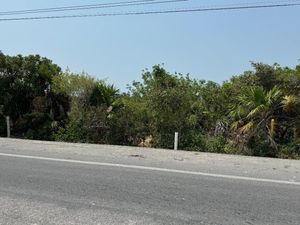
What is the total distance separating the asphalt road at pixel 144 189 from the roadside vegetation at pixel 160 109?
2896 millimetres

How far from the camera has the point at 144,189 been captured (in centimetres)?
773

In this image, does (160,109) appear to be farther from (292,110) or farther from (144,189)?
(144,189)

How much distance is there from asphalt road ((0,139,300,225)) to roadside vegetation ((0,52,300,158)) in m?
2.90

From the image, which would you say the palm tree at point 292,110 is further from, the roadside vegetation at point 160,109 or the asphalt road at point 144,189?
the asphalt road at point 144,189

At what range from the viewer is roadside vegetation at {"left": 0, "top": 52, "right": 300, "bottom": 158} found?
1449 cm

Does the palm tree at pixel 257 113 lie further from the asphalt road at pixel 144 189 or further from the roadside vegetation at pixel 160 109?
the asphalt road at pixel 144 189

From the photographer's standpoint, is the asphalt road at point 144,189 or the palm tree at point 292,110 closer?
the asphalt road at point 144,189

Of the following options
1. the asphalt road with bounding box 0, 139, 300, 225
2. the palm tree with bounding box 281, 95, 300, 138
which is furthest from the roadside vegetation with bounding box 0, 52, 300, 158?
the asphalt road with bounding box 0, 139, 300, 225

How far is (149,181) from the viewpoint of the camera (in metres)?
8.41

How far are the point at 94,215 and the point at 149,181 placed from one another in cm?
243

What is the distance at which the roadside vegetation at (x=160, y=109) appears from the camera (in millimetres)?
14492

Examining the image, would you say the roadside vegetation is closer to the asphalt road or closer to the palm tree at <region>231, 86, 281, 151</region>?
the palm tree at <region>231, 86, 281, 151</region>

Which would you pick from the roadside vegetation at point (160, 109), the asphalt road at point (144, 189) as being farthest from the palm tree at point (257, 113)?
the asphalt road at point (144, 189)

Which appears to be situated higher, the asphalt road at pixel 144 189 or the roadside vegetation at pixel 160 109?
the roadside vegetation at pixel 160 109
